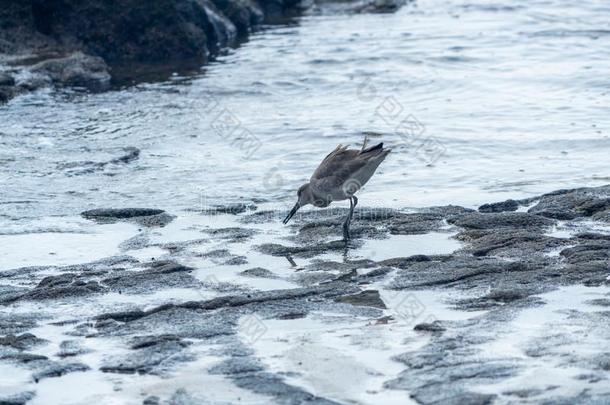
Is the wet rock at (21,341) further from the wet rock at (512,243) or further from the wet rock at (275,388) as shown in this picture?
the wet rock at (512,243)

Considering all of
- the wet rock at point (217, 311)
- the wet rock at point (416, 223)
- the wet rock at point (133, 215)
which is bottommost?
the wet rock at point (133, 215)

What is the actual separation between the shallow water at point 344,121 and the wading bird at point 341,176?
126 cm

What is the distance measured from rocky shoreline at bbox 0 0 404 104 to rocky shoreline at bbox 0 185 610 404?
357 inches

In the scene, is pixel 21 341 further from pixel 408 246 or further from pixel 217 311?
pixel 408 246

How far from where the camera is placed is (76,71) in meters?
20.2

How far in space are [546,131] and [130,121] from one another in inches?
242

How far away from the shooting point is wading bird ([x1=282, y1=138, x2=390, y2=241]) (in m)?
11.4

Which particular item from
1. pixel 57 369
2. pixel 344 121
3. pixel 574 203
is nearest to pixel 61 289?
pixel 57 369

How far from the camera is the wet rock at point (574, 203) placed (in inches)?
446

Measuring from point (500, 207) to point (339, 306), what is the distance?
3551mm

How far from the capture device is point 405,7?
93.4 feet

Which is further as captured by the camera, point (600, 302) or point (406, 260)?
point (406, 260)

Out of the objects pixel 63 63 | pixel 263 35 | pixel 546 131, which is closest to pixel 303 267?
pixel 546 131

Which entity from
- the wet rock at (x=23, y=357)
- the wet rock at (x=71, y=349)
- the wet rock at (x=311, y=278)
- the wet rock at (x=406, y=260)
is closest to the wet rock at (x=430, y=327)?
the wet rock at (x=311, y=278)
